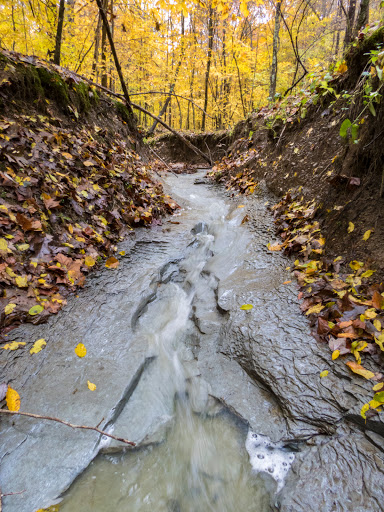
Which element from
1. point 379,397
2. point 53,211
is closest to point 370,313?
point 379,397

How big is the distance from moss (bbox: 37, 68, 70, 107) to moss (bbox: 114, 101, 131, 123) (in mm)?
2624

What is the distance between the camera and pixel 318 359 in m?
2.15

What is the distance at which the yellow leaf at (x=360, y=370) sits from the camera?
1.88 metres

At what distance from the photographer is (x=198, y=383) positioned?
239cm

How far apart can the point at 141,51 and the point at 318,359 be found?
12.7 metres

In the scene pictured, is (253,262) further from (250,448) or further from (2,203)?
(2,203)

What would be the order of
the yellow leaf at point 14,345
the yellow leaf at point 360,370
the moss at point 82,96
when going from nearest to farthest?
the yellow leaf at point 360,370 → the yellow leaf at point 14,345 → the moss at point 82,96

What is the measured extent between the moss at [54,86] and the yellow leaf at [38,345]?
4.37 meters

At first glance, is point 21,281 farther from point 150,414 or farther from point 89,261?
point 150,414

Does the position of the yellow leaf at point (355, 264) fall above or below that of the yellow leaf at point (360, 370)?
above

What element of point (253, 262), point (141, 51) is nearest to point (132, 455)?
point (253, 262)

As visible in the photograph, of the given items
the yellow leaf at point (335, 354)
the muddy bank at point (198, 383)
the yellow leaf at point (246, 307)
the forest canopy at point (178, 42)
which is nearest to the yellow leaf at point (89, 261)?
the muddy bank at point (198, 383)

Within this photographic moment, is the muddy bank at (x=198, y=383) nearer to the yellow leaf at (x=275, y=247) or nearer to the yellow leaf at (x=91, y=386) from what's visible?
the yellow leaf at (x=91, y=386)

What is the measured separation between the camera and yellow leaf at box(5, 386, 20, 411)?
1.89m
